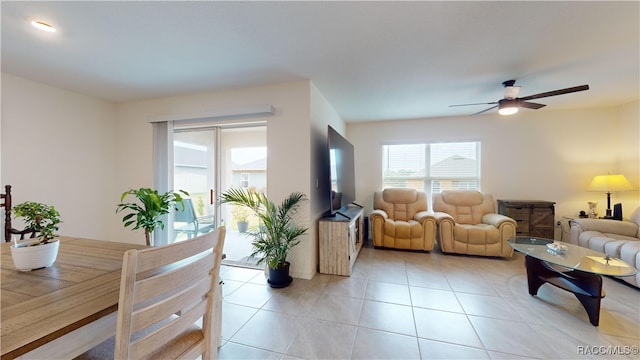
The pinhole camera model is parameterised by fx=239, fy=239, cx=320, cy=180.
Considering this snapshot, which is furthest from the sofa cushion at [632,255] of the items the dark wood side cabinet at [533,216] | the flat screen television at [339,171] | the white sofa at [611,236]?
the flat screen television at [339,171]

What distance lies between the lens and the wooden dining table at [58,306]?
0.70m

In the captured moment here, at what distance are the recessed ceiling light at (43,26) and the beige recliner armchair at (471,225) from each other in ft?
15.4

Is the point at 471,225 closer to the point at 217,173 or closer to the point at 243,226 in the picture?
the point at 243,226

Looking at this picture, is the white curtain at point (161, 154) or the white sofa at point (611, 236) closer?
the white sofa at point (611, 236)

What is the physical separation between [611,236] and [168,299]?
474 cm

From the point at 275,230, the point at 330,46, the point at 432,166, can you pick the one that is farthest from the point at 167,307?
the point at 432,166

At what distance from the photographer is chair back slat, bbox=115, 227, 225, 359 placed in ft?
2.50

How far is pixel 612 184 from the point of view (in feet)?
11.2

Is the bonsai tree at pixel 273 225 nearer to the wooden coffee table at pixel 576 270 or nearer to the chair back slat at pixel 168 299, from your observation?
the chair back slat at pixel 168 299

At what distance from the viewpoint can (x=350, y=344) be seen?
5.72 ft

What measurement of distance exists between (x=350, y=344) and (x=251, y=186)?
105 inches

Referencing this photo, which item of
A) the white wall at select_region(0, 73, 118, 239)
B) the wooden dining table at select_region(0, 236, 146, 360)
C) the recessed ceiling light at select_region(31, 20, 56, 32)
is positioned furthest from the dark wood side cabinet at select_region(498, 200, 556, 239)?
the white wall at select_region(0, 73, 118, 239)

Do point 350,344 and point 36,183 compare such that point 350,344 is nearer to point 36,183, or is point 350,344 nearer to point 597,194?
point 36,183

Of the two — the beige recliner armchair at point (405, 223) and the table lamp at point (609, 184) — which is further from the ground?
the table lamp at point (609, 184)
